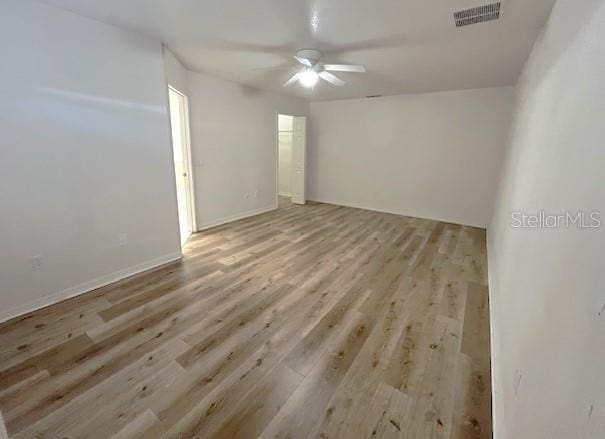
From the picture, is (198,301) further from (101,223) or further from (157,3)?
(157,3)

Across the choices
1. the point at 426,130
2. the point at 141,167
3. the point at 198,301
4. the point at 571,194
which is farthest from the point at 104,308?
the point at 426,130

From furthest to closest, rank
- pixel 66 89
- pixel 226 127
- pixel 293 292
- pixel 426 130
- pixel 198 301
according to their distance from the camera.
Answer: pixel 426 130 < pixel 226 127 < pixel 293 292 < pixel 198 301 < pixel 66 89

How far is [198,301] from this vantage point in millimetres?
2480

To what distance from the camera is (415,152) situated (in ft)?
17.4

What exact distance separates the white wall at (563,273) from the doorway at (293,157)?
474 cm

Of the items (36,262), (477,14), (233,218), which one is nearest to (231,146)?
(233,218)

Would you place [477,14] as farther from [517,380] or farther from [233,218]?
[233,218]

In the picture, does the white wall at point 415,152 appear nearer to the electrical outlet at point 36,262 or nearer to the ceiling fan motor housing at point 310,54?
the ceiling fan motor housing at point 310,54

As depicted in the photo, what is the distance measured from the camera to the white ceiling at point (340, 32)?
2.01 m

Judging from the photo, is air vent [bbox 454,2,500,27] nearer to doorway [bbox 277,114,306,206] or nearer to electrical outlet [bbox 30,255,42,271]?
electrical outlet [bbox 30,255,42,271]

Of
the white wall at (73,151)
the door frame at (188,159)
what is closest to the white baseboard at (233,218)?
the door frame at (188,159)

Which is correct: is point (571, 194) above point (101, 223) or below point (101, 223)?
above

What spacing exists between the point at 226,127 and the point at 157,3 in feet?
8.29

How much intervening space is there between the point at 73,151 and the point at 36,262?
995mm
